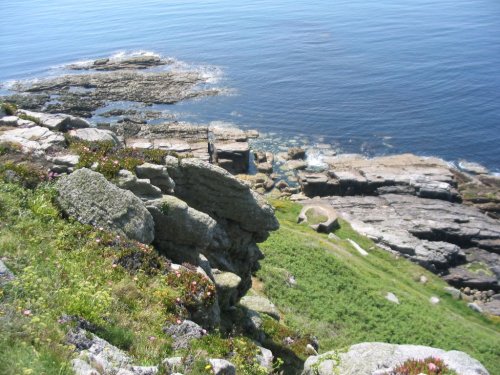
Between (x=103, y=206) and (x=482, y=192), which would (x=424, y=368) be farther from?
(x=482, y=192)

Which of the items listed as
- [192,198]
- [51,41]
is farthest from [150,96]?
[192,198]

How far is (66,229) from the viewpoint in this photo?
15281mm

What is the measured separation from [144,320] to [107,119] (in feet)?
259

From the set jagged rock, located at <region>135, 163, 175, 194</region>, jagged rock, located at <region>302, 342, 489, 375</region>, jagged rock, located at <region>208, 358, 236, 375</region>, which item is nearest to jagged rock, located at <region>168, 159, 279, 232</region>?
jagged rock, located at <region>135, 163, 175, 194</region>

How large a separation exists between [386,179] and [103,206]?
175ft

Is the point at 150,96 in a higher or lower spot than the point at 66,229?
lower

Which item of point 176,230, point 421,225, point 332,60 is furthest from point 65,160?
point 332,60

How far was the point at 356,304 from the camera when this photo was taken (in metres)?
32.5

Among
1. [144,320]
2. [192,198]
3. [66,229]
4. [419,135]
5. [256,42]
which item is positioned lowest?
[419,135]

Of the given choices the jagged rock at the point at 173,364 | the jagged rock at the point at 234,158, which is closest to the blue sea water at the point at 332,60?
the jagged rock at the point at 234,158

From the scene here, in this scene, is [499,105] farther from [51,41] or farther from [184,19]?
[51,41]

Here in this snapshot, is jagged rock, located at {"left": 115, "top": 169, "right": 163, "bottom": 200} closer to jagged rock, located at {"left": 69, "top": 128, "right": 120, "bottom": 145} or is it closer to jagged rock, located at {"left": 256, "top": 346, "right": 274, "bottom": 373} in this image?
jagged rock, located at {"left": 69, "top": 128, "right": 120, "bottom": 145}

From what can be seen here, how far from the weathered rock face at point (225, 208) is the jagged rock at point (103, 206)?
5256 millimetres

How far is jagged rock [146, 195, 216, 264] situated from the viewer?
1812cm
